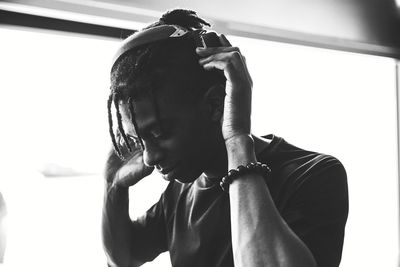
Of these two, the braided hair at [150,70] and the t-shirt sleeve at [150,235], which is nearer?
the braided hair at [150,70]

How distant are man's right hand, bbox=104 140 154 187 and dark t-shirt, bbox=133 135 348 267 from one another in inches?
3.5

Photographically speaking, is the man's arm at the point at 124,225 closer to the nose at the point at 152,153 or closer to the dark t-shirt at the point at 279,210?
the dark t-shirt at the point at 279,210

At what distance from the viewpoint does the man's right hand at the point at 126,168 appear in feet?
3.29

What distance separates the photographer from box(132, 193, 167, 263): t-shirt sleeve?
104 cm

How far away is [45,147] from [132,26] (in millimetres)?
570

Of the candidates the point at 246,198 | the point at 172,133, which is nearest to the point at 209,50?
the point at 172,133

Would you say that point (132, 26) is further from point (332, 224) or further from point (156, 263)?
point (332, 224)

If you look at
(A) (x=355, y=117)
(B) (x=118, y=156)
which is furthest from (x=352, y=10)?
(B) (x=118, y=156)

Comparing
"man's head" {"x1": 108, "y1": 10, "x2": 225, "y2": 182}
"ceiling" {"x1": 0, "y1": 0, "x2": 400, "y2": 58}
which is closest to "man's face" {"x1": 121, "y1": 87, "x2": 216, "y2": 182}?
"man's head" {"x1": 108, "y1": 10, "x2": 225, "y2": 182}

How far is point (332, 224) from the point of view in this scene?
78 cm

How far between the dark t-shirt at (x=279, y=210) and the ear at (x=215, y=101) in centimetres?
12

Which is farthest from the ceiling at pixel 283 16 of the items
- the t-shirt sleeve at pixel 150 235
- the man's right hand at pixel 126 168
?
the t-shirt sleeve at pixel 150 235

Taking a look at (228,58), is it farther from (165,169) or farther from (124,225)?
(124,225)

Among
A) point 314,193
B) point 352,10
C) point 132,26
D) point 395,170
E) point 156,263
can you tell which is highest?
point 352,10
